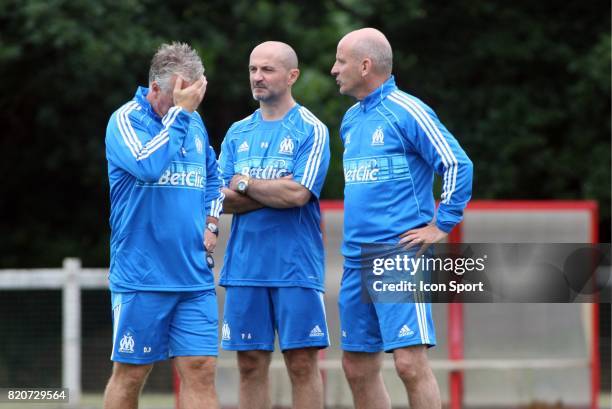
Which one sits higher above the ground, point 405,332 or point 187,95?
point 187,95

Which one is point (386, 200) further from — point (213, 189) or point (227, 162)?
point (227, 162)

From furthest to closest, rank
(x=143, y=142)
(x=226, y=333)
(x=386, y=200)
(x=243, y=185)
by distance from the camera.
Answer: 1. (x=226, y=333)
2. (x=243, y=185)
3. (x=386, y=200)
4. (x=143, y=142)

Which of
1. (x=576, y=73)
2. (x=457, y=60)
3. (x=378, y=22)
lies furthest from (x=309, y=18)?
(x=576, y=73)

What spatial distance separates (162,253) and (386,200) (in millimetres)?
1252

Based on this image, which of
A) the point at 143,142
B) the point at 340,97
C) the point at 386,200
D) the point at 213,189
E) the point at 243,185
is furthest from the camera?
the point at 340,97

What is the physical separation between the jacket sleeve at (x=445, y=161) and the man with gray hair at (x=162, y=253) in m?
1.21

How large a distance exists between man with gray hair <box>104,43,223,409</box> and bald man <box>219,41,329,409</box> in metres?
0.58

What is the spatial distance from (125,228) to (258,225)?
94 cm

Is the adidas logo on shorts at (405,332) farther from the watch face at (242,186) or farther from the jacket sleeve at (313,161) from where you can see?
the watch face at (242,186)

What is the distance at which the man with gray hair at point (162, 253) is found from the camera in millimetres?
6207

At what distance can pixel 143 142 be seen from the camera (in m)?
6.18

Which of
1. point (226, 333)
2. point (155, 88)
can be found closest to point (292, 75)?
point (155, 88)

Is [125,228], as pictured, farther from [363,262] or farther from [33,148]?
[33,148]

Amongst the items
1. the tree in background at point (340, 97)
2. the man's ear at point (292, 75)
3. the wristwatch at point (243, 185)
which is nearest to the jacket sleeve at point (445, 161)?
the man's ear at point (292, 75)
